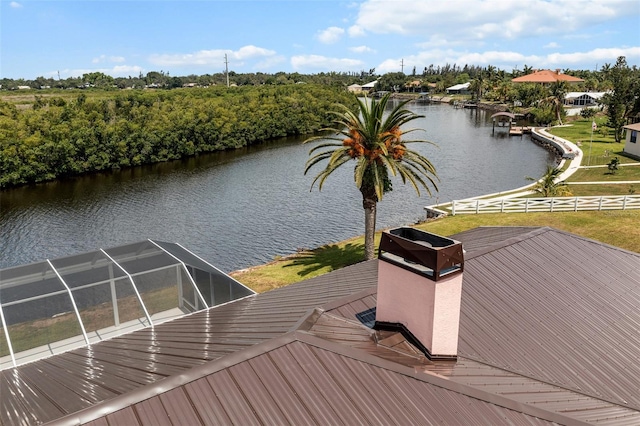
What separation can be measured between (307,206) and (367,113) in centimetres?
2339

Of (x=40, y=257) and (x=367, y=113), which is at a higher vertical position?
(x=367, y=113)

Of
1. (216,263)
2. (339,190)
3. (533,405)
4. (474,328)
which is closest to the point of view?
(533,405)

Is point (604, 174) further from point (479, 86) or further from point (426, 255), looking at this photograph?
point (479, 86)

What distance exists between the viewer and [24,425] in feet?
31.8

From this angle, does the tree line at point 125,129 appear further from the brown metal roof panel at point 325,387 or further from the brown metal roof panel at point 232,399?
the brown metal roof panel at point 325,387

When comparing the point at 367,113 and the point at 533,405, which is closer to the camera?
the point at 533,405

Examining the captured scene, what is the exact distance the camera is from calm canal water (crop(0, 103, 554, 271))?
130ft

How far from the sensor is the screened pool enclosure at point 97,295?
16625 millimetres

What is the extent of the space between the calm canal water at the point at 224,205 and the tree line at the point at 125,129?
3.11 meters

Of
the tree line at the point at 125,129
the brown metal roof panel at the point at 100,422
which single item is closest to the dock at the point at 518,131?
the tree line at the point at 125,129

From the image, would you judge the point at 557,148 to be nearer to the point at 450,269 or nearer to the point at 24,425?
the point at 450,269

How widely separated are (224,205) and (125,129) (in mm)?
32912

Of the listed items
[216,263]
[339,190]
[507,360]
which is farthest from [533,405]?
[339,190]

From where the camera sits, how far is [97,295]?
1816 centimetres
